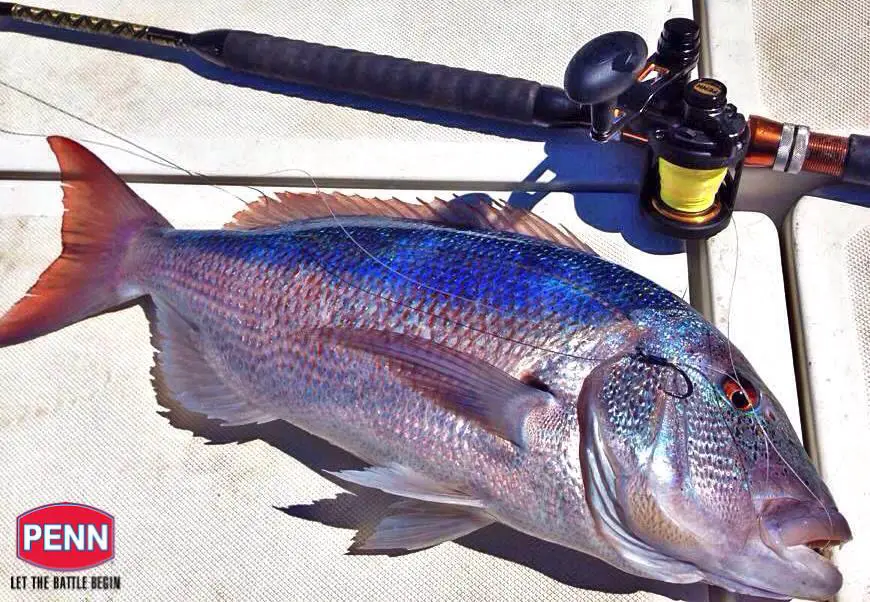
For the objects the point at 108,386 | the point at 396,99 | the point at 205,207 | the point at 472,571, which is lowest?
the point at 472,571

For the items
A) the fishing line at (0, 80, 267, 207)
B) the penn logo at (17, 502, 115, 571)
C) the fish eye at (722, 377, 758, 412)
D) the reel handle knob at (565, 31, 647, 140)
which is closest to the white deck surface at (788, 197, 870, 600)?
the fish eye at (722, 377, 758, 412)

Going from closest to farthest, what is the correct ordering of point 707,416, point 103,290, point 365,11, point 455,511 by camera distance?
1. point 707,416
2. point 455,511
3. point 103,290
4. point 365,11

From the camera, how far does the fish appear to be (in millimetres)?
1312

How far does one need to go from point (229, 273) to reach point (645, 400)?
0.88m

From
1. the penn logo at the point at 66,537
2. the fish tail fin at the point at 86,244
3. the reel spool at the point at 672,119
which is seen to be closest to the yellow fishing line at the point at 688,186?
the reel spool at the point at 672,119

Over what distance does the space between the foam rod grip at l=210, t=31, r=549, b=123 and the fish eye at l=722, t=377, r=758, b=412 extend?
0.91 meters

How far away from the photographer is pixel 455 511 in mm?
1508

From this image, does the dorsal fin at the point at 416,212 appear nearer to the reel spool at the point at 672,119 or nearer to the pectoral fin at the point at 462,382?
the reel spool at the point at 672,119

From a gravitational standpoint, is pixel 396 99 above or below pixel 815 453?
above

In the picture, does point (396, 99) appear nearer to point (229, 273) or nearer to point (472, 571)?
point (229, 273)

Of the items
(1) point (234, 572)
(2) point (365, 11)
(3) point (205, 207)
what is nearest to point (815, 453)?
(1) point (234, 572)

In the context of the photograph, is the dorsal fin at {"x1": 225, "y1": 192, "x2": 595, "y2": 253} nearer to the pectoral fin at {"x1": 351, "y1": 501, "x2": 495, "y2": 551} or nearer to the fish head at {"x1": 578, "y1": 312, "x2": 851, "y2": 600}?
the fish head at {"x1": 578, "y1": 312, "x2": 851, "y2": 600}

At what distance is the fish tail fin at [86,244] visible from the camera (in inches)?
71.0

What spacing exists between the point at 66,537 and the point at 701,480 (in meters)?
1.30
